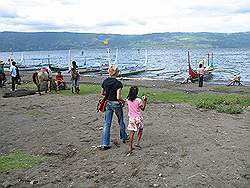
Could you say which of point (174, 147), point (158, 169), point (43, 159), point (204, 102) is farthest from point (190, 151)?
point (204, 102)

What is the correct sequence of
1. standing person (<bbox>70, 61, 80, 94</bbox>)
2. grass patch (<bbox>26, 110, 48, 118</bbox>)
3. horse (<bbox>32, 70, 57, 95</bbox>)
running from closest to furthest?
grass patch (<bbox>26, 110, 48, 118</bbox>)
standing person (<bbox>70, 61, 80, 94</bbox>)
horse (<bbox>32, 70, 57, 95</bbox>)

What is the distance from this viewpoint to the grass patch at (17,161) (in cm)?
795

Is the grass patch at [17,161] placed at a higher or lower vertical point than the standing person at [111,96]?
lower

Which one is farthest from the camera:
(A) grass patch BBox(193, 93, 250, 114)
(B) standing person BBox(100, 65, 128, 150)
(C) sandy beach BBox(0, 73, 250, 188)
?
(A) grass patch BBox(193, 93, 250, 114)

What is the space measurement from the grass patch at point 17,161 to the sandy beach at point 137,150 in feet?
0.69

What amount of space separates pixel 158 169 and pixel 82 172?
1.60 meters

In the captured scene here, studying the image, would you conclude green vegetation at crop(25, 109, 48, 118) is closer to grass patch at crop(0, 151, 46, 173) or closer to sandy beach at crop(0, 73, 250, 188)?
sandy beach at crop(0, 73, 250, 188)

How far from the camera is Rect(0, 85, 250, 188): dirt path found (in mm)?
7004

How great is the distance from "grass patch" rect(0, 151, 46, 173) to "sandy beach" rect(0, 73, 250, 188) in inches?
8.3

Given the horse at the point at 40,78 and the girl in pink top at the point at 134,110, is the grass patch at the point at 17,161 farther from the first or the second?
the horse at the point at 40,78

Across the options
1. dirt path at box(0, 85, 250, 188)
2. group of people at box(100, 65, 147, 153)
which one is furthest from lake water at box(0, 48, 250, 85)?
group of people at box(100, 65, 147, 153)

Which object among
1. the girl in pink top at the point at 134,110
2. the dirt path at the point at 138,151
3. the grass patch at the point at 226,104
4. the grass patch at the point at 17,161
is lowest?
the grass patch at the point at 17,161

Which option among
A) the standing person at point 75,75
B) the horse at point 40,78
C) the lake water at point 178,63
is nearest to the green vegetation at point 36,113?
the standing person at point 75,75

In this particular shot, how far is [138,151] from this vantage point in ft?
28.1
